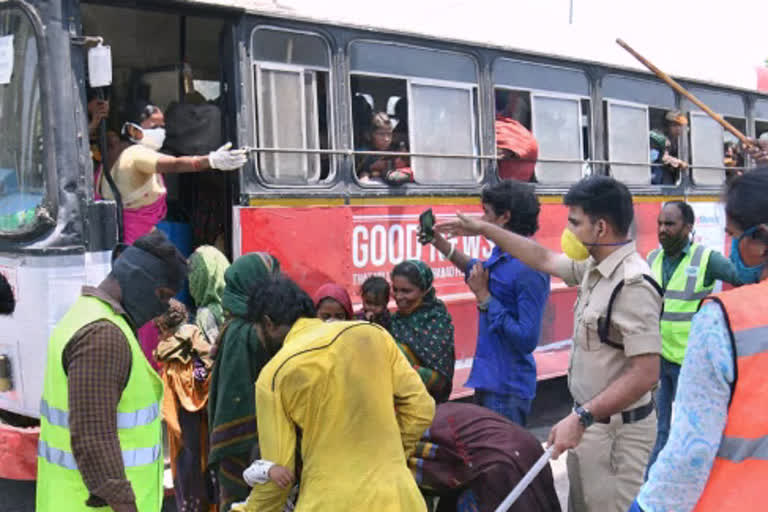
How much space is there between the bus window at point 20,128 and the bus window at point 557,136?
3.78 metres

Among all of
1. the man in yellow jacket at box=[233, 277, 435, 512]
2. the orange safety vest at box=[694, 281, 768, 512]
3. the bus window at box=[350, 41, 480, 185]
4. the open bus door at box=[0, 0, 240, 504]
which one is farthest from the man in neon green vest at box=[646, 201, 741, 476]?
the orange safety vest at box=[694, 281, 768, 512]

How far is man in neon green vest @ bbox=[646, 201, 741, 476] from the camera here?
5270mm

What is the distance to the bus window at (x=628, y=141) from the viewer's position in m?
7.43

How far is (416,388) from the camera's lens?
8.85ft

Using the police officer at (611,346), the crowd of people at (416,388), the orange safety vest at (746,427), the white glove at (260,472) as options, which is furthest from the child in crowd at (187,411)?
the orange safety vest at (746,427)

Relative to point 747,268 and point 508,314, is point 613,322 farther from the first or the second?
point 508,314

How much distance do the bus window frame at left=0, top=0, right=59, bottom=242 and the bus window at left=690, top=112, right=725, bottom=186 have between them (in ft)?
20.0

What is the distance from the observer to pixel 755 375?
5.91ft

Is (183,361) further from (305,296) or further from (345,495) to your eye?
(345,495)

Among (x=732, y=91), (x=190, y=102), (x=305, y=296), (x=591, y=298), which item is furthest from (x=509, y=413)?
(x=732, y=91)

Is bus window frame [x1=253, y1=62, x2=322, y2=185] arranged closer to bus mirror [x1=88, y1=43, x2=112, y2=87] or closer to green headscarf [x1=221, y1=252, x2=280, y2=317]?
bus mirror [x1=88, y1=43, x2=112, y2=87]

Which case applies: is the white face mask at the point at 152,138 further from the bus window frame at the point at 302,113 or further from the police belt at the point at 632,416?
the police belt at the point at 632,416

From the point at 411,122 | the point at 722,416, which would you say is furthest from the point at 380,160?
the point at 722,416

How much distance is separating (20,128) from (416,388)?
2.96 m
